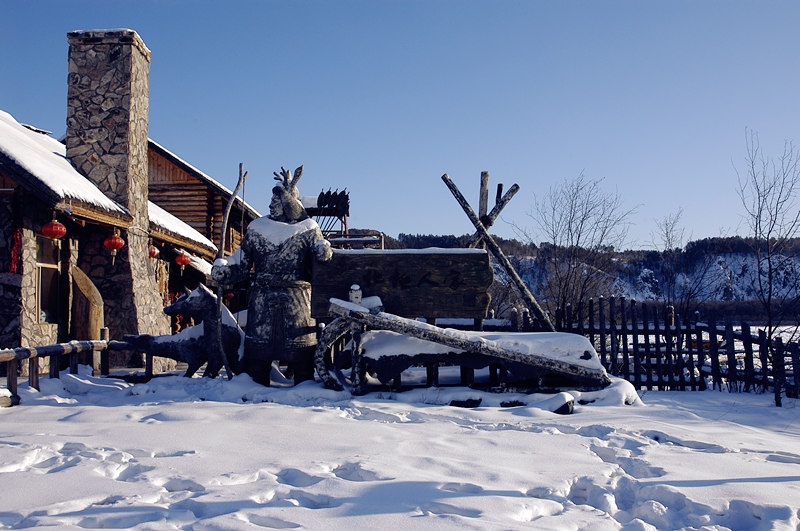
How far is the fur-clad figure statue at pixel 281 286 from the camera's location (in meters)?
7.22

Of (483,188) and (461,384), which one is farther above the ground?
(483,188)

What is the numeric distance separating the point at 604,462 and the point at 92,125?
12.7m

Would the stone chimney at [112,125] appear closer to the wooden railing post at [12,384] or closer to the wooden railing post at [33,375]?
the wooden railing post at [33,375]

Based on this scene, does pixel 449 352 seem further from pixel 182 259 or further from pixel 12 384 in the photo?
pixel 182 259

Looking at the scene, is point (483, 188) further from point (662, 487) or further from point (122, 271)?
point (122, 271)

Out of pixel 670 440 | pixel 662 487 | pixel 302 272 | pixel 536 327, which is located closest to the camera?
pixel 662 487

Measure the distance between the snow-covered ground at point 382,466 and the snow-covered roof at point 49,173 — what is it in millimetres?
4425

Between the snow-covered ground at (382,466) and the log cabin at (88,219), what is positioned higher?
the log cabin at (88,219)

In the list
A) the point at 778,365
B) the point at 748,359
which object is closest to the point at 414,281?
the point at 778,365

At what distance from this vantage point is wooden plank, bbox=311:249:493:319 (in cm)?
739

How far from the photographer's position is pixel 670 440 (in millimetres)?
4984

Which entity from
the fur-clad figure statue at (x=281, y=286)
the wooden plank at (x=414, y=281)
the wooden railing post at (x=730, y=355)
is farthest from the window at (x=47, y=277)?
the wooden railing post at (x=730, y=355)

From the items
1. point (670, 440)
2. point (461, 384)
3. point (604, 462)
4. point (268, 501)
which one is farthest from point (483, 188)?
point (268, 501)

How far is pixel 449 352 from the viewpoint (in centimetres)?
691
